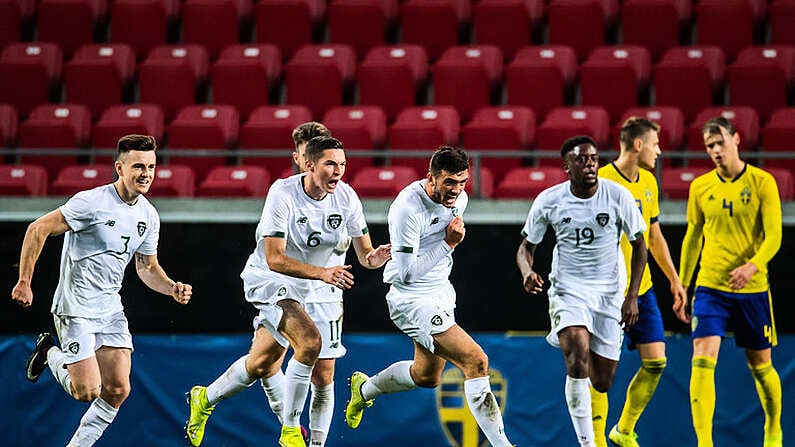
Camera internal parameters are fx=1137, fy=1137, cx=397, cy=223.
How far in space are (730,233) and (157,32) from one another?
321 inches

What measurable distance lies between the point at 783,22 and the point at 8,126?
889cm

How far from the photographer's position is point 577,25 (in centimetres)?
1359

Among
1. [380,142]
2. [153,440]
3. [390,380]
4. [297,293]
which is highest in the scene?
[380,142]

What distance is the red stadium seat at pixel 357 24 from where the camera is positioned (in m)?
13.8

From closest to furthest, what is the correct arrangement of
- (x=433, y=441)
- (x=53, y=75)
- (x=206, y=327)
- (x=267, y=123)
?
(x=433, y=441) < (x=206, y=327) < (x=267, y=123) < (x=53, y=75)

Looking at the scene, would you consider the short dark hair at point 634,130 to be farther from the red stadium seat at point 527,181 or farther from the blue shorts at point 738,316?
the red stadium seat at point 527,181

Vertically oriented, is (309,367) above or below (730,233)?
below

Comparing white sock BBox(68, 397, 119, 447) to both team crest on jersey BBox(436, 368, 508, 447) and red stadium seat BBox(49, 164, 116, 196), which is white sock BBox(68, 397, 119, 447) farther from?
red stadium seat BBox(49, 164, 116, 196)

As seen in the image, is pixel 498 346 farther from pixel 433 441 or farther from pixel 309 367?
pixel 309 367

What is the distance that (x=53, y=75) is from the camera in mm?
13258

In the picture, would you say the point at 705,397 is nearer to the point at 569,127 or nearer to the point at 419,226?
the point at 419,226

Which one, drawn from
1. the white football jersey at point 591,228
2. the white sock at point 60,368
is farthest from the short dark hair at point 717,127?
the white sock at point 60,368

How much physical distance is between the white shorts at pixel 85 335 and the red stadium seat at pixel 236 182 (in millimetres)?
3313

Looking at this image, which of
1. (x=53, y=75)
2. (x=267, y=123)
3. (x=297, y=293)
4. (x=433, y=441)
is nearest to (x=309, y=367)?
(x=297, y=293)
